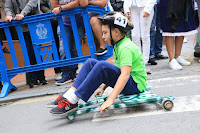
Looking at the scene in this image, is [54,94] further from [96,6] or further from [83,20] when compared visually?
[96,6]

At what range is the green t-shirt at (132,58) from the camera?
2342mm

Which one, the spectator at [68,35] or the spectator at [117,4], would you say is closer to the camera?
the spectator at [68,35]

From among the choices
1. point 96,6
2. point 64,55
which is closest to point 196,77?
point 96,6

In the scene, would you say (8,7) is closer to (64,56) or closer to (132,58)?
(64,56)

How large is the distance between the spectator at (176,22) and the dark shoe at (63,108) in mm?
2568

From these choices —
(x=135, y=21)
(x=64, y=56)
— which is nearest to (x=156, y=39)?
(x=135, y=21)

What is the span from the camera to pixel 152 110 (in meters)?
2.46

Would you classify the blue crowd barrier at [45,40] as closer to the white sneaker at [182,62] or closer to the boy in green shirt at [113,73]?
the white sneaker at [182,62]

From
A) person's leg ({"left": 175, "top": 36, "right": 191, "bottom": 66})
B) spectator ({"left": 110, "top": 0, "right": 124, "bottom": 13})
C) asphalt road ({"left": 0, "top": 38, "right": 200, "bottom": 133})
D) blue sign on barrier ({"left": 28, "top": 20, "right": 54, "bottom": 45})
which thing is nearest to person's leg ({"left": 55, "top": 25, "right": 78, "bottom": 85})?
blue sign on barrier ({"left": 28, "top": 20, "right": 54, "bottom": 45})

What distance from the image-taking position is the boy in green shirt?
232cm

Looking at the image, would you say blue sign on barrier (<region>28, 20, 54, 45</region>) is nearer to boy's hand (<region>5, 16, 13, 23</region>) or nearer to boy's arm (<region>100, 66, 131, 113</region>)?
boy's hand (<region>5, 16, 13, 23</region>)

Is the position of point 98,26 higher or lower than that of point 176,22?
higher

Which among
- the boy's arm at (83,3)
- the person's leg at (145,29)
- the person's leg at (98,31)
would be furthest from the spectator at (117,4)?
the boy's arm at (83,3)

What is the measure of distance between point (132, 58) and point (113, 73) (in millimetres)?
267
